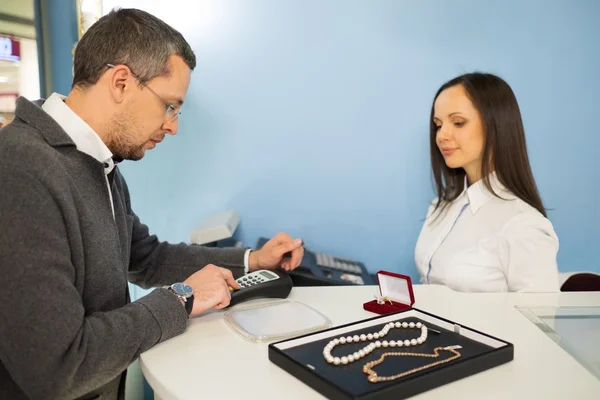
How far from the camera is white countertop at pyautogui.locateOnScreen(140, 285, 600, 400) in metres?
0.86

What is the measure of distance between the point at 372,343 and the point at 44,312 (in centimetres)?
58

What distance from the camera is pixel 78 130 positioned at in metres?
1.09

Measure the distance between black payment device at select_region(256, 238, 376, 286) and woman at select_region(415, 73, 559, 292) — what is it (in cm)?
23

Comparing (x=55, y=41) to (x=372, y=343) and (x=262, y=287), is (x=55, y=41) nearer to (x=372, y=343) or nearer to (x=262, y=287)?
(x=262, y=287)

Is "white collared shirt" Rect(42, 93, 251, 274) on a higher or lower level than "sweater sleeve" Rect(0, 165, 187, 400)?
higher

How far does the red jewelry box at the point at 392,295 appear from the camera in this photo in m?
1.23

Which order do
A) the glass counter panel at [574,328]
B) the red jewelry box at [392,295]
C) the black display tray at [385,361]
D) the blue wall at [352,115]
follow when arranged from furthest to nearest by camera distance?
the blue wall at [352,115] < the red jewelry box at [392,295] < the glass counter panel at [574,328] < the black display tray at [385,361]

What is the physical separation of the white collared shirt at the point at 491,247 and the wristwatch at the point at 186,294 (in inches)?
34.6

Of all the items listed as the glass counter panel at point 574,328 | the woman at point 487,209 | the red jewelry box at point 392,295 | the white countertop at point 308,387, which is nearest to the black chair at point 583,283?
the woman at point 487,209

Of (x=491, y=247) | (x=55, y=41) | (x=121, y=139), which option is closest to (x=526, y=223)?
(x=491, y=247)

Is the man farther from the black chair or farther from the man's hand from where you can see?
the black chair

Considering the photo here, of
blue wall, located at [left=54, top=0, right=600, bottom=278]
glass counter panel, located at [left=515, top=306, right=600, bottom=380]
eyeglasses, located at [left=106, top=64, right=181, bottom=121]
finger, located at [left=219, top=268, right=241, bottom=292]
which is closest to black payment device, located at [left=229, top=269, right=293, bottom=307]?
finger, located at [left=219, top=268, right=241, bottom=292]

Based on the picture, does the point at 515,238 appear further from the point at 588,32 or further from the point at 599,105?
the point at 588,32

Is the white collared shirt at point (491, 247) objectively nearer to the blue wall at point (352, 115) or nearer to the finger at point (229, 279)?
the blue wall at point (352, 115)
